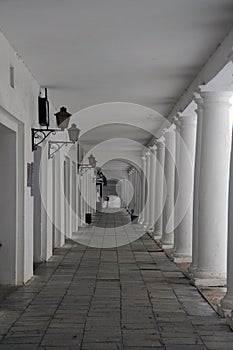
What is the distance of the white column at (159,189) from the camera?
18016 mm

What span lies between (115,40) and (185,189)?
5.05m

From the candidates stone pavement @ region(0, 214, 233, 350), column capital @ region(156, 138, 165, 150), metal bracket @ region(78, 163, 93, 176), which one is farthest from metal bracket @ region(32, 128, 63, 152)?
metal bracket @ region(78, 163, 93, 176)

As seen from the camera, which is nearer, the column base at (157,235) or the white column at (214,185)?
the white column at (214,185)

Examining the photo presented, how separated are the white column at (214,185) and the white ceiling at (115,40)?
0.74 m

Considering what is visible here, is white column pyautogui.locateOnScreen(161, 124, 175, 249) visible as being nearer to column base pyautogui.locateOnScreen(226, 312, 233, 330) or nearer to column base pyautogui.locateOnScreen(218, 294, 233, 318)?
column base pyautogui.locateOnScreen(218, 294, 233, 318)

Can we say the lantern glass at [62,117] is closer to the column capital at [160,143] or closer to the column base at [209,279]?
the column base at [209,279]

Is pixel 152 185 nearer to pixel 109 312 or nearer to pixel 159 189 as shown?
pixel 159 189

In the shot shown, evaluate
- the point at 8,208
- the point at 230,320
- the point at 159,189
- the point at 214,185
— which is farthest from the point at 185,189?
the point at 159,189

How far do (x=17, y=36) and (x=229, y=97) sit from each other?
325 centimetres

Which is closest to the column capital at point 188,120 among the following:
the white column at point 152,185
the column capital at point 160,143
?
the column capital at point 160,143

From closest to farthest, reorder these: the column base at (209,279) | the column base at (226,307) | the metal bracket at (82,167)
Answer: the column base at (226,307)
the column base at (209,279)
the metal bracket at (82,167)

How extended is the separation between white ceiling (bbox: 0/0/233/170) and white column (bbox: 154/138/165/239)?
689cm

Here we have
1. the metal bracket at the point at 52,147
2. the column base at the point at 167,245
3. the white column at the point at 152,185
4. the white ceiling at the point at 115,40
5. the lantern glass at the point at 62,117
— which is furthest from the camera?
the white column at the point at 152,185

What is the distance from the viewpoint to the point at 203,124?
877 centimetres
